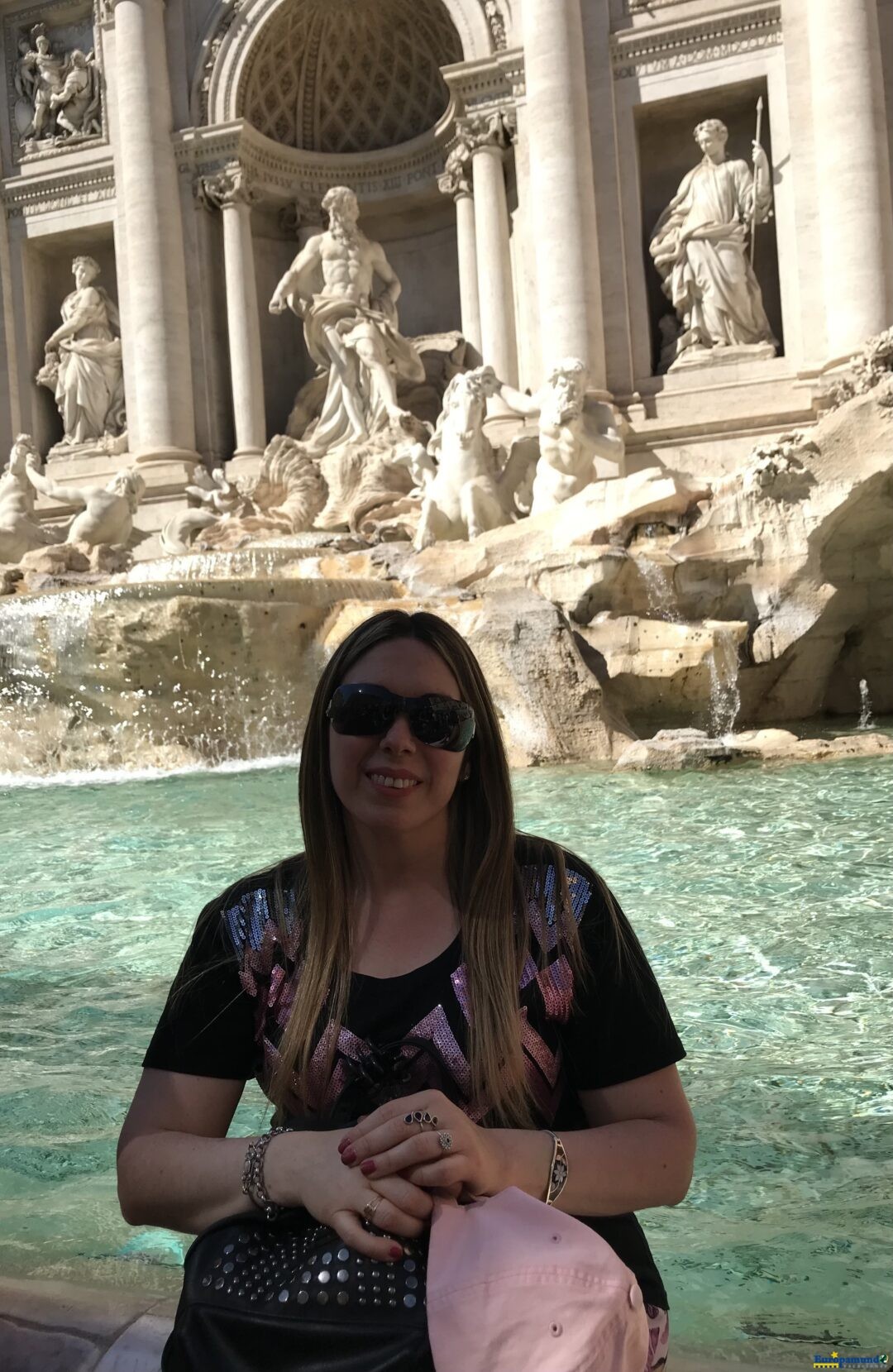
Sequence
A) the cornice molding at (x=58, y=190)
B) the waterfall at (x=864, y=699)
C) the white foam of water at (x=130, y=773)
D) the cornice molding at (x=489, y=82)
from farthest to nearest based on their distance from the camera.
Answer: the cornice molding at (x=58, y=190)
the cornice molding at (x=489, y=82)
the waterfall at (x=864, y=699)
the white foam of water at (x=130, y=773)

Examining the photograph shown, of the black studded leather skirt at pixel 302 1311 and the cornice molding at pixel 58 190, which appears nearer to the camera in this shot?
the black studded leather skirt at pixel 302 1311

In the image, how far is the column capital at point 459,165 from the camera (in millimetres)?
15188

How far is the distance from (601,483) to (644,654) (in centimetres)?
231

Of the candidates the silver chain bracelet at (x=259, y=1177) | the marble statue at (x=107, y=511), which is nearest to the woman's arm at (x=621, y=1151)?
the silver chain bracelet at (x=259, y=1177)

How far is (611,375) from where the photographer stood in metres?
14.6

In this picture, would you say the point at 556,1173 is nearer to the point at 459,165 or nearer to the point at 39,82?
the point at 459,165

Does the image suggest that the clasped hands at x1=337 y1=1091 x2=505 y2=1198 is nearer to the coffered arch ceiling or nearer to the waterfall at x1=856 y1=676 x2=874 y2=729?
the waterfall at x1=856 y1=676 x2=874 y2=729

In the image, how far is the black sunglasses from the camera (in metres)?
1.40

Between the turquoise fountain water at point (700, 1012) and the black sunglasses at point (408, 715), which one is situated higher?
the black sunglasses at point (408, 715)

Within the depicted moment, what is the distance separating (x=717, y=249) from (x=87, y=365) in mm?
8799

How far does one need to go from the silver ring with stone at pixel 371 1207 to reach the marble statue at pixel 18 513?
1380 centimetres

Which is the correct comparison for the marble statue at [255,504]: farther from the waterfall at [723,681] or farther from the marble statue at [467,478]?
the waterfall at [723,681]

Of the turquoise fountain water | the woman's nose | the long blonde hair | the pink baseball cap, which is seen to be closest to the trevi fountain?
the turquoise fountain water

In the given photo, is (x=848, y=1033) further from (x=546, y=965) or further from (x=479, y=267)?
(x=479, y=267)
